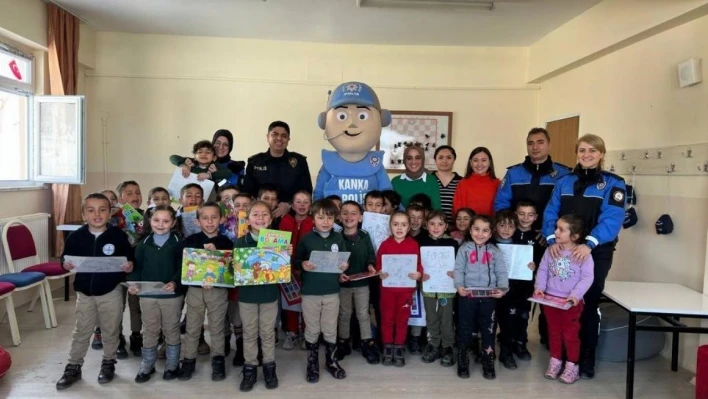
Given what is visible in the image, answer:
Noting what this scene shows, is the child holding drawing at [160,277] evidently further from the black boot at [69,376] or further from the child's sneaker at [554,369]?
the child's sneaker at [554,369]

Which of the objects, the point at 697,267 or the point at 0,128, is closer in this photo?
the point at 697,267

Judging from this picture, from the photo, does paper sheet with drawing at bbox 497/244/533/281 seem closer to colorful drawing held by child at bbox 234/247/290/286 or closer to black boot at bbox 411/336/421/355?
black boot at bbox 411/336/421/355

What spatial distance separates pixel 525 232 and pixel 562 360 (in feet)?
2.93

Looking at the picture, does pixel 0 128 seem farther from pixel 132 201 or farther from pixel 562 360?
pixel 562 360

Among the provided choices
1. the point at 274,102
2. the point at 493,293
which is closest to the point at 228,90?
the point at 274,102

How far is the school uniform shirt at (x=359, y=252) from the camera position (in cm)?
302

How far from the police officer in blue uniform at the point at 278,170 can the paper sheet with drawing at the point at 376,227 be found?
2.16ft

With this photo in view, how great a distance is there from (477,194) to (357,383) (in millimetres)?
1639

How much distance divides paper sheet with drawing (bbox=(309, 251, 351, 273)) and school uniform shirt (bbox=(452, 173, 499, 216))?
3.72 ft

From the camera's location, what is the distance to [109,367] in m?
2.81

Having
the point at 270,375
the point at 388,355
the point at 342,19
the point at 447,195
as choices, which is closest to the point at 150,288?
the point at 270,375

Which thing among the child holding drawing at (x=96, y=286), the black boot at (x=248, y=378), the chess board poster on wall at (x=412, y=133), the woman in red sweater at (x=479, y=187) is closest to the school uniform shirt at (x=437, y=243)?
the woman in red sweater at (x=479, y=187)

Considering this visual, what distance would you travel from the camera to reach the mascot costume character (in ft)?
11.2

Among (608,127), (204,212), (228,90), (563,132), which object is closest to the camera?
(204,212)
